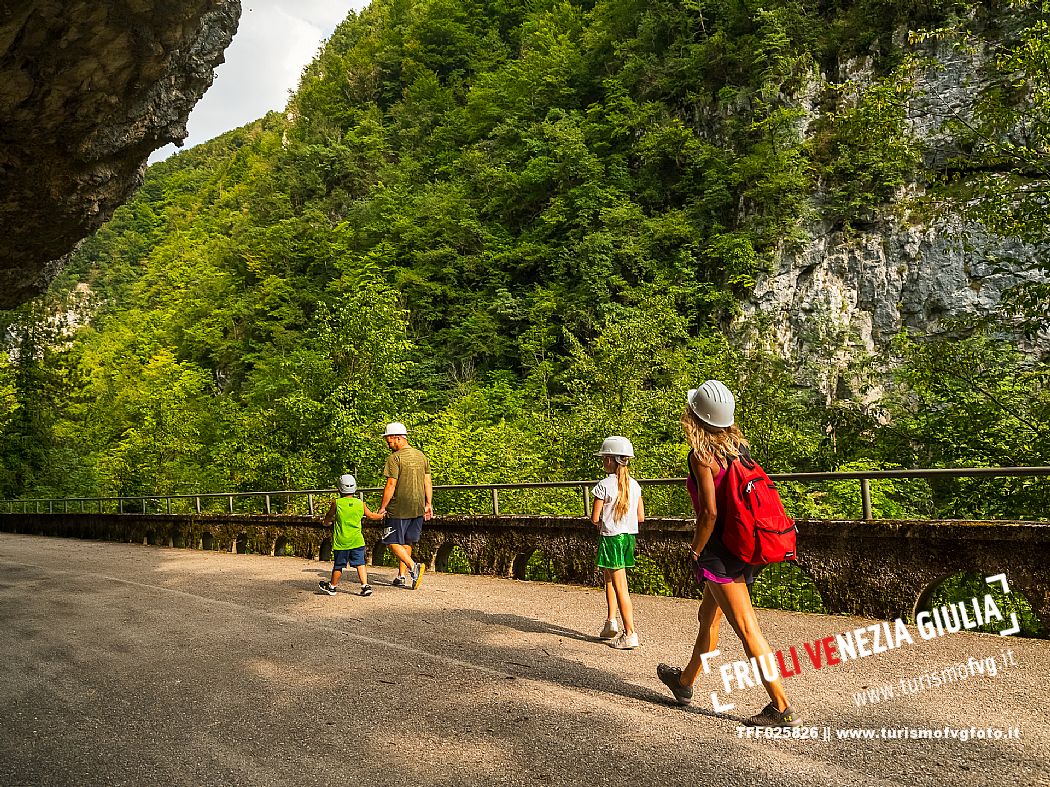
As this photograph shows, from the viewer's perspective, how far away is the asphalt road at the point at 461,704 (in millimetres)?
3920

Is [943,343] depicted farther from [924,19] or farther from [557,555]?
[924,19]

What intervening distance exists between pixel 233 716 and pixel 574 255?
36.7 meters

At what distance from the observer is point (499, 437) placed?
25125 millimetres

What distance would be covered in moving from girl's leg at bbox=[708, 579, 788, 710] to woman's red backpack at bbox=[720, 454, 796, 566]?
0.67ft

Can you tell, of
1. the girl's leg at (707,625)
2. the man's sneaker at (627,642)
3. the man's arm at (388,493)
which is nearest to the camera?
the girl's leg at (707,625)

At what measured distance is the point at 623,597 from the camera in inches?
260

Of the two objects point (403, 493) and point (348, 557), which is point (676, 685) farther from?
point (348, 557)

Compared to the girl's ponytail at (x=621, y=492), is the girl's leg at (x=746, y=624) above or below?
below

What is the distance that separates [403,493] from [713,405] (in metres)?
6.63

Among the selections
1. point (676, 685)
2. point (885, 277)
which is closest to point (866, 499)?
point (676, 685)

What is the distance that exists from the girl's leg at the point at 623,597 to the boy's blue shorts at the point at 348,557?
15.2 ft

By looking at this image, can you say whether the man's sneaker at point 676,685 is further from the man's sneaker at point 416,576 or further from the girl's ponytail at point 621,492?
the man's sneaker at point 416,576

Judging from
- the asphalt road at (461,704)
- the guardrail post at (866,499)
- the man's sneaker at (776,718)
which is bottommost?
the asphalt road at (461,704)

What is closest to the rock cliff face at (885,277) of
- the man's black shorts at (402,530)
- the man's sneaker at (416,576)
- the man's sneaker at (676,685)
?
the man's sneaker at (416,576)
